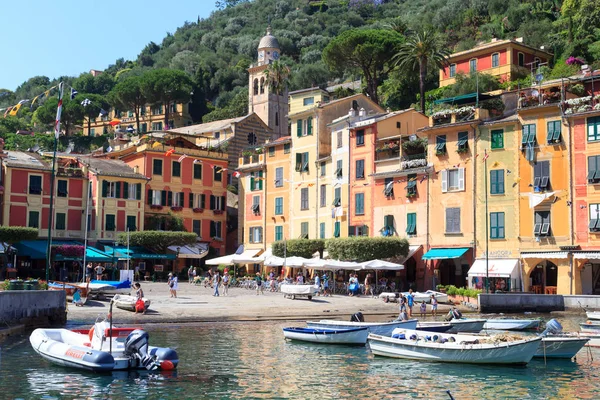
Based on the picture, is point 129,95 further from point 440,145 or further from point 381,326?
point 381,326

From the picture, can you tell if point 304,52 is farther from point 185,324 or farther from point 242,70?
point 185,324

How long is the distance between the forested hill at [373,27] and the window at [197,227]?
75.5 ft

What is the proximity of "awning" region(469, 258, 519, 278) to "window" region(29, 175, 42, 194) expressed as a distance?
38.5 meters

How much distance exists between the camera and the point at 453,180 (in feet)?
188

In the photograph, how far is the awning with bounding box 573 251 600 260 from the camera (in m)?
49.4

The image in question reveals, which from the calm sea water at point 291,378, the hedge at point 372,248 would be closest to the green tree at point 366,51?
the hedge at point 372,248

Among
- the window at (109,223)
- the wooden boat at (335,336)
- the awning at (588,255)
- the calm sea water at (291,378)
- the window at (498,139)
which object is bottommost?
the calm sea water at (291,378)

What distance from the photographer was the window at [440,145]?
5818 cm

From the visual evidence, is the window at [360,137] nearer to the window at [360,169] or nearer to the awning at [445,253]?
the window at [360,169]

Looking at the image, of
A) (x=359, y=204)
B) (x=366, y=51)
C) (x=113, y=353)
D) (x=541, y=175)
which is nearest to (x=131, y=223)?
(x=359, y=204)

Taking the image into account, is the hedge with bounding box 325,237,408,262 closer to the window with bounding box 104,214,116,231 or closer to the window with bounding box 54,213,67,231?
the window with bounding box 104,214,116,231

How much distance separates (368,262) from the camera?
2160 inches

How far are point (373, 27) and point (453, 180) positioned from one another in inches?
3992

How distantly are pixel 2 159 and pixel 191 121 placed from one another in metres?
77.9
